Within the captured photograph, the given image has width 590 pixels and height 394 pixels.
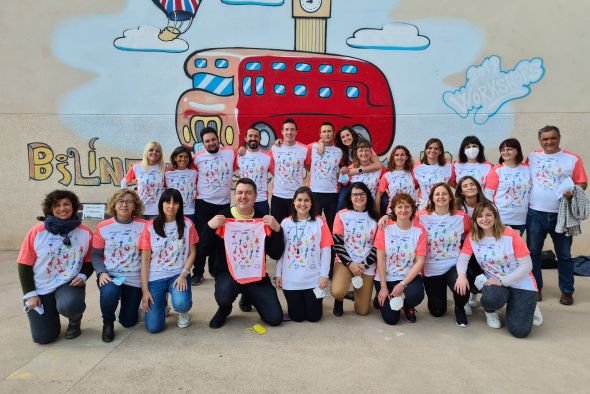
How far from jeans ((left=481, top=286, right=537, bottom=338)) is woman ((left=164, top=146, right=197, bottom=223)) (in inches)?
127

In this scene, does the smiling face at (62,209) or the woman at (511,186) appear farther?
the woman at (511,186)

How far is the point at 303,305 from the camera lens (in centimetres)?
379

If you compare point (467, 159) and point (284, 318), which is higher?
point (467, 159)

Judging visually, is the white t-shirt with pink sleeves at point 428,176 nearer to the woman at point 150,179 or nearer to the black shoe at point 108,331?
the woman at point 150,179

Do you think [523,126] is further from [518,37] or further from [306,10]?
[306,10]

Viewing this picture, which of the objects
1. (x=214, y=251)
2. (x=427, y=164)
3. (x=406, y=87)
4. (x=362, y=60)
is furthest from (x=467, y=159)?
(x=214, y=251)

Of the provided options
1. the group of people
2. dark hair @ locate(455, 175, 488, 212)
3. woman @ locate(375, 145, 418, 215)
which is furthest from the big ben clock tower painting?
dark hair @ locate(455, 175, 488, 212)

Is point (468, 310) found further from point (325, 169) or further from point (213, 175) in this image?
point (213, 175)

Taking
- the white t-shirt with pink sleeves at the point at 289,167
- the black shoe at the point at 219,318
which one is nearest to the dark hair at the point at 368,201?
the white t-shirt with pink sleeves at the point at 289,167

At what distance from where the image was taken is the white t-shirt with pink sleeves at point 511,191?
442 centimetres

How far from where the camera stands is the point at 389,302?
147 inches

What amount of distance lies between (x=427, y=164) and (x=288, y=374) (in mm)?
2898

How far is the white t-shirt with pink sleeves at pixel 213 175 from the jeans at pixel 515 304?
9.76ft

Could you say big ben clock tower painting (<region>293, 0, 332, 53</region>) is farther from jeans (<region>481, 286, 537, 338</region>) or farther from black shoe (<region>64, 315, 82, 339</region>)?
black shoe (<region>64, 315, 82, 339</region>)
